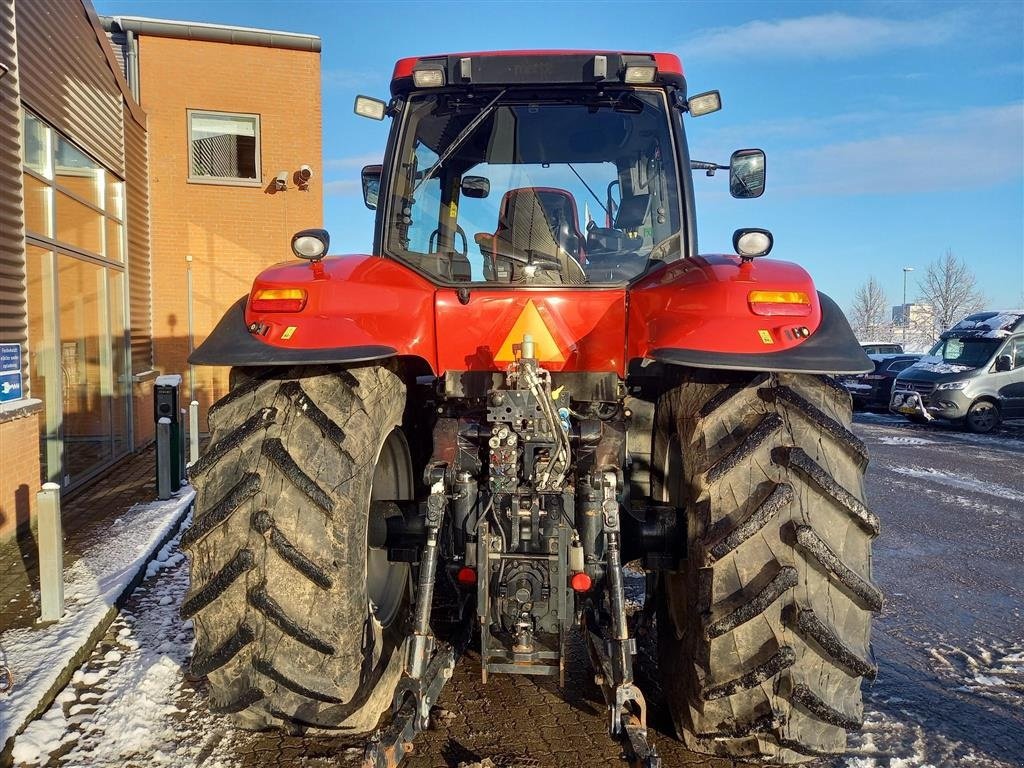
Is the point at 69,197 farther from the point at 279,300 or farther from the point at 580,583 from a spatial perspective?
the point at 580,583

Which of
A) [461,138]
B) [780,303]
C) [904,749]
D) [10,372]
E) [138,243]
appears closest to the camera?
[780,303]

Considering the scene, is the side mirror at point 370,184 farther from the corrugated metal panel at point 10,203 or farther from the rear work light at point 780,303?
the corrugated metal panel at point 10,203

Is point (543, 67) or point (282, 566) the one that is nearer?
point (282, 566)

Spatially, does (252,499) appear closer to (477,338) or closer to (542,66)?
(477,338)

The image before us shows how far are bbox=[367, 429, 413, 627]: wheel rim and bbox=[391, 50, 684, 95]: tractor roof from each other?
1635 mm

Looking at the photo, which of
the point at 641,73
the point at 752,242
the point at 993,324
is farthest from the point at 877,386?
the point at 752,242

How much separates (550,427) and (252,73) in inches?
510

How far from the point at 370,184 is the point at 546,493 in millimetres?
2549

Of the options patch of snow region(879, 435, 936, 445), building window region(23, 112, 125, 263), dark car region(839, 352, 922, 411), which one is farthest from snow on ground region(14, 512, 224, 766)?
dark car region(839, 352, 922, 411)

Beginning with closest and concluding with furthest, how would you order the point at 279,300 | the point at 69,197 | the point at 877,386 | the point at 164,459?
the point at 279,300 < the point at 164,459 < the point at 69,197 < the point at 877,386

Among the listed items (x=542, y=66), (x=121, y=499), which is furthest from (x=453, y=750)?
(x=121, y=499)

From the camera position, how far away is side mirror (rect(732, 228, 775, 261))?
9.29ft

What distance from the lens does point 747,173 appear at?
4039 millimetres

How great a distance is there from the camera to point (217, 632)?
2631 mm
